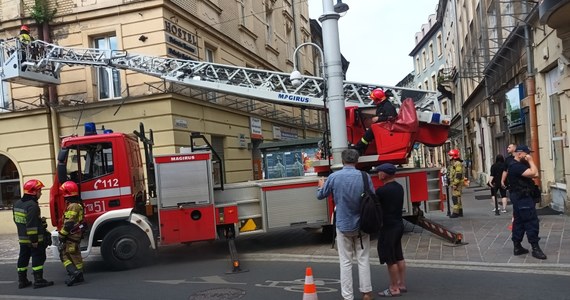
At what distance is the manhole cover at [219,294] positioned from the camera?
6.54 metres

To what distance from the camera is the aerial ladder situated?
984 centimetres

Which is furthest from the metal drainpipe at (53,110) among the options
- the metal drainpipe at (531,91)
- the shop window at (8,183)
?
the metal drainpipe at (531,91)

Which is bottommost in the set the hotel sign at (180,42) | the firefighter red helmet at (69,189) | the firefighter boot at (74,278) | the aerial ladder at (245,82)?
the firefighter boot at (74,278)

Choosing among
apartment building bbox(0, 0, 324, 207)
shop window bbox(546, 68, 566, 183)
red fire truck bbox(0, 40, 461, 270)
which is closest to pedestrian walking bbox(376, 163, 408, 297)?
red fire truck bbox(0, 40, 461, 270)

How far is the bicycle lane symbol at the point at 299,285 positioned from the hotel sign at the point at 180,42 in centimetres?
962

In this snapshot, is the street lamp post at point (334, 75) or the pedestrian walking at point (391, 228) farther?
the street lamp post at point (334, 75)

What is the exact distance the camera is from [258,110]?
877 inches

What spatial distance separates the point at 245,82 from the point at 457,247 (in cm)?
559

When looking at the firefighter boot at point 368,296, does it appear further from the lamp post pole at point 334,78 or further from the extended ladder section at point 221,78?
the extended ladder section at point 221,78

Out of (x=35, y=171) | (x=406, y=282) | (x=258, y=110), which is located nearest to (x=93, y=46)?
(x=35, y=171)

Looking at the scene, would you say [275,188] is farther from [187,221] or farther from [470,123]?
[470,123]

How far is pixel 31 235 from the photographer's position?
7793mm

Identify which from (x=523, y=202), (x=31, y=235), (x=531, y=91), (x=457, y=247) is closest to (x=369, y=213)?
(x=523, y=202)

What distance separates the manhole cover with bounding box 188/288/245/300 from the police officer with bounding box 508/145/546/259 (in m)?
4.45
